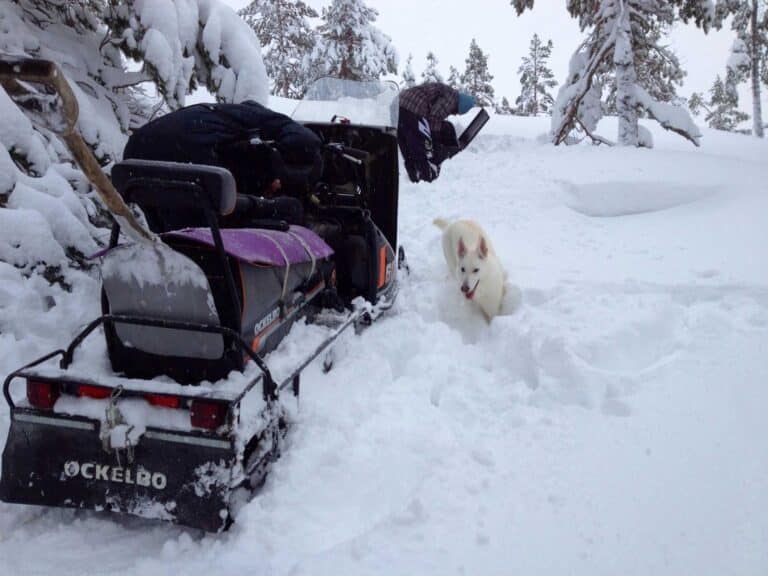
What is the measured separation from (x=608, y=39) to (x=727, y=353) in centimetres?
1111

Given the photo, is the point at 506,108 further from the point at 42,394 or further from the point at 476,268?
the point at 42,394

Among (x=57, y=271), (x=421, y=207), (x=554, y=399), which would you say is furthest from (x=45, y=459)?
(x=421, y=207)

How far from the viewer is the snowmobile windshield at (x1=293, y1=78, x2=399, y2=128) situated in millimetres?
5527

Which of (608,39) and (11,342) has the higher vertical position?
(608,39)

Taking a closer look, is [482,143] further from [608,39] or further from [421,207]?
[421,207]

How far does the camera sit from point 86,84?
5.09 metres

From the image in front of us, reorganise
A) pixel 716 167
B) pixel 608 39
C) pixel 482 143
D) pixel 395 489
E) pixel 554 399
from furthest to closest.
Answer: pixel 482 143, pixel 608 39, pixel 716 167, pixel 554 399, pixel 395 489

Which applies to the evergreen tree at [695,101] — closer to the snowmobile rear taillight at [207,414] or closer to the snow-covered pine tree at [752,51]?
the snow-covered pine tree at [752,51]

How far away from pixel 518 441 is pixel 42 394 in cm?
229

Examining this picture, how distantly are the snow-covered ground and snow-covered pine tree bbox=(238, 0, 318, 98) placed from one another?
23112 mm

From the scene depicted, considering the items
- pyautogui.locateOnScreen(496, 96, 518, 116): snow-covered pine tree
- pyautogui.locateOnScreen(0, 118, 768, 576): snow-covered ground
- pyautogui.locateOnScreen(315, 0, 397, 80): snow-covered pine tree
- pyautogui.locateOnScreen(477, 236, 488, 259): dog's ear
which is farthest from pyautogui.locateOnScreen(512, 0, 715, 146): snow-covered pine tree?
pyautogui.locateOnScreen(496, 96, 518, 116): snow-covered pine tree

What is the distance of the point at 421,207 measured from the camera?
9570mm

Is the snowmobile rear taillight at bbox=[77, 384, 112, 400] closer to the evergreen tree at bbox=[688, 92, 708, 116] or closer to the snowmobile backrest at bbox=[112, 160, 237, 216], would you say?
the snowmobile backrest at bbox=[112, 160, 237, 216]

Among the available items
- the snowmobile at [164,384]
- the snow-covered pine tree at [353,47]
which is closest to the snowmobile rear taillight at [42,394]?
the snowmobile at [164,384]
